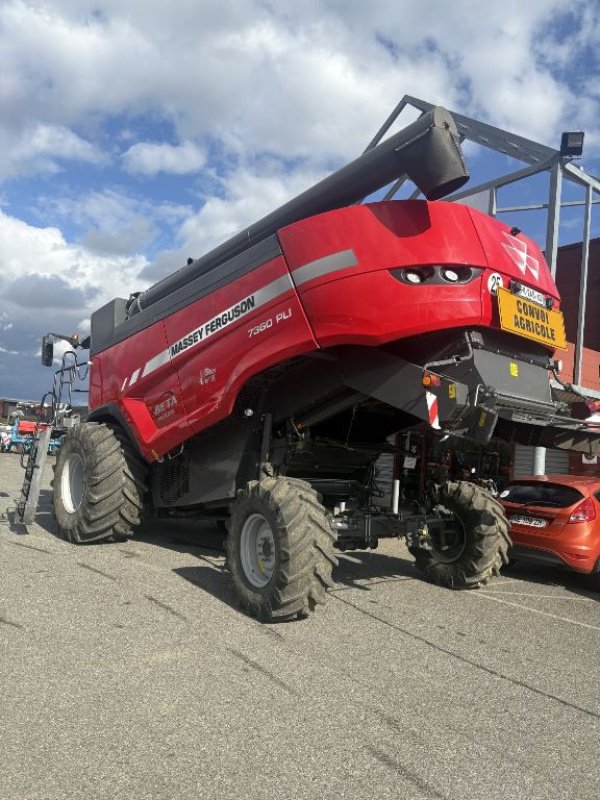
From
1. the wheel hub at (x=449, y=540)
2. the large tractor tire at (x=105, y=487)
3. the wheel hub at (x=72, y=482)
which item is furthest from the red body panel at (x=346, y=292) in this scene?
the wheel hub at (x=449, y=540)

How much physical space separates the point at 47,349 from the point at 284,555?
5841mm

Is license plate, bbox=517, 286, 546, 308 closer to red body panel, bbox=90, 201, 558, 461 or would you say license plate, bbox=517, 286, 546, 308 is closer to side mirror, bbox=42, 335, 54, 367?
red body panel, bbox=90, 201, 558, 461

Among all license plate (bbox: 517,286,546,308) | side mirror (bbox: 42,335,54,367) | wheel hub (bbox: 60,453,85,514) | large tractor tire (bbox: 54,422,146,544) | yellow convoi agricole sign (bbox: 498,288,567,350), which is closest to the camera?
yellow convoi agricole sign (bbox: 498,288,567,350)

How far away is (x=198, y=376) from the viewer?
21.2 ft

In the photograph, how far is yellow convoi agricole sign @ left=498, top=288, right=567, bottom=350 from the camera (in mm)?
5164

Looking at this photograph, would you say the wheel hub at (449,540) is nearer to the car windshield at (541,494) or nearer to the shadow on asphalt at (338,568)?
the shadow on asphalt at (338,568)

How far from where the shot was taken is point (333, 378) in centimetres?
571

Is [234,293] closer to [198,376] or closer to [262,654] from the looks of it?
[198,376]

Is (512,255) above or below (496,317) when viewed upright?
above

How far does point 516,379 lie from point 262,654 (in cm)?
295

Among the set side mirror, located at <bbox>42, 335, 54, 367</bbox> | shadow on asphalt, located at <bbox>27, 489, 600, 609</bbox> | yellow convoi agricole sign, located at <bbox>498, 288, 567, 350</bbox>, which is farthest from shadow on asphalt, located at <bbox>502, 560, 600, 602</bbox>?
side mirror, located at <bbox>42, 335, 54, 367</bbox>

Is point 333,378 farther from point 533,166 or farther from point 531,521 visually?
point 533,166

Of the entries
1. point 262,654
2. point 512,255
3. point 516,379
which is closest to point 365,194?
point 512,255

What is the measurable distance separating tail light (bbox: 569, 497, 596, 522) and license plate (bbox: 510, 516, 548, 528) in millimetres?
337
